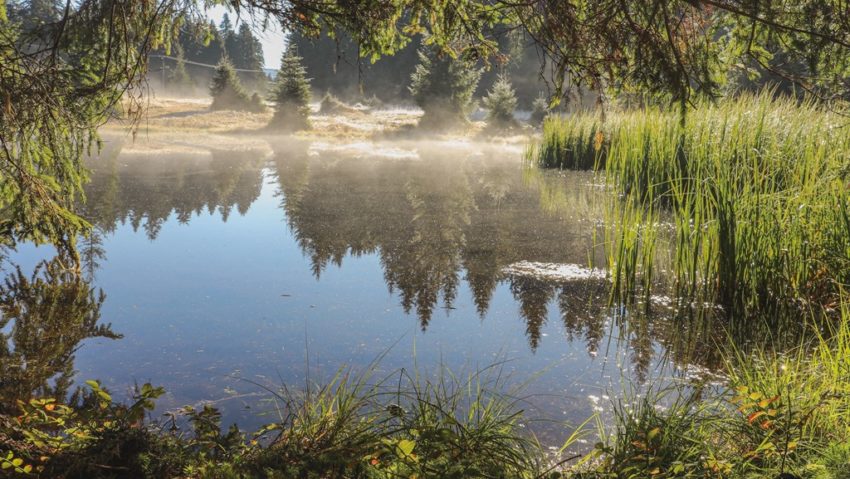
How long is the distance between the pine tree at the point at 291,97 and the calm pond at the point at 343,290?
1377 centimetres

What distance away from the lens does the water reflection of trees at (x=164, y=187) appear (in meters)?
8.98

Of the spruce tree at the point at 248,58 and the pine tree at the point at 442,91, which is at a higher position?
the spruce tree at the point at 248,58

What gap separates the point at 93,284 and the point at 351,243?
8.69 ft

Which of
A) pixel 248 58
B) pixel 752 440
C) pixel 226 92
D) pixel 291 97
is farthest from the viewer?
pixel 248 58

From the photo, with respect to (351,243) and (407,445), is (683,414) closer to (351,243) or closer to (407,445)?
(407,445)

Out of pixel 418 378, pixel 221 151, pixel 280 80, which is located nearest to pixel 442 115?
pixel 280 80

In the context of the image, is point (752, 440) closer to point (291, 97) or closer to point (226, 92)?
point (291, 97)

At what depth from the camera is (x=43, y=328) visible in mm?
4715

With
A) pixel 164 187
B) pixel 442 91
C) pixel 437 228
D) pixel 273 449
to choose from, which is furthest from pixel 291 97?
pixel 273 449

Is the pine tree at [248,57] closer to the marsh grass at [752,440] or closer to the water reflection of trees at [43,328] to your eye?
the water reflection of trees at [43,328]

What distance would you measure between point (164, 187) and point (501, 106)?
Result: 1634 cm

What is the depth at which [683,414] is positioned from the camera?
295 centimetres

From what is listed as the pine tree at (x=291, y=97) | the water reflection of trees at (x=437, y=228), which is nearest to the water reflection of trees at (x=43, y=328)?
Answer: the water reflection of trees at (x=437, y=228)

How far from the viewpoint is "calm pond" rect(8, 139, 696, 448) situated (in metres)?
4.18
